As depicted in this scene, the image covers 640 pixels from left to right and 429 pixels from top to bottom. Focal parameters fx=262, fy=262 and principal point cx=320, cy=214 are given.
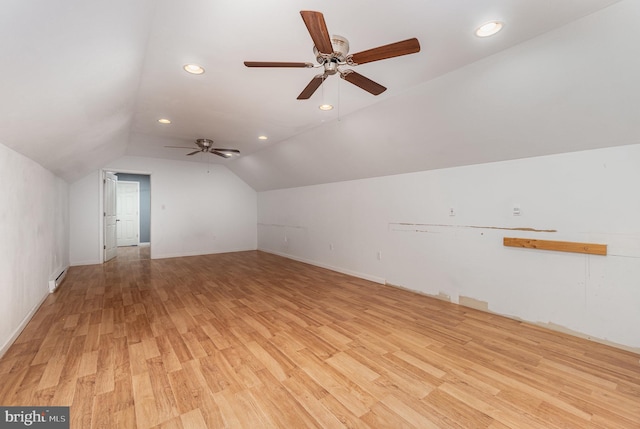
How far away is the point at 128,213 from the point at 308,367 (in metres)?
9.30

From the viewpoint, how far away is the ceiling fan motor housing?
178 centimetres

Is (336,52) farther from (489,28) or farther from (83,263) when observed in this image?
(83,263)

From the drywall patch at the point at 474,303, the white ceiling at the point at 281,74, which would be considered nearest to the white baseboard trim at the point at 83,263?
the white ceiling at the point at 281,74

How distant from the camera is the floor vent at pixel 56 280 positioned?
389 cm

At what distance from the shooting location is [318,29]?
1466mm

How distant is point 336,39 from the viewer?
1857 mm

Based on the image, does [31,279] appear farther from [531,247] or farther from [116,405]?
[531,247]

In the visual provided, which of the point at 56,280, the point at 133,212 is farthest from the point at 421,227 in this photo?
the point at 133,212

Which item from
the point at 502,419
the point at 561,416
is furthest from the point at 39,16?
the point at 561,416

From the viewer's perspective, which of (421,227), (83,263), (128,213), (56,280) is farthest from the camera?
(128,213)

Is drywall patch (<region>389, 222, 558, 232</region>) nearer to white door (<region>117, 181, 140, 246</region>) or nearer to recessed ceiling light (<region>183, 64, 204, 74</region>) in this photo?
recessed ceiling light (<region>183, 64, 204, 74</region>)

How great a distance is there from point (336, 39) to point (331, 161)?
2999 millimetres

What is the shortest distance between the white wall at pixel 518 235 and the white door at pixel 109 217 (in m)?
5.75

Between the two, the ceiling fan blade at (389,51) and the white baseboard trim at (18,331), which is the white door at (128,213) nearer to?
the white baseboard trim at (18,331)
